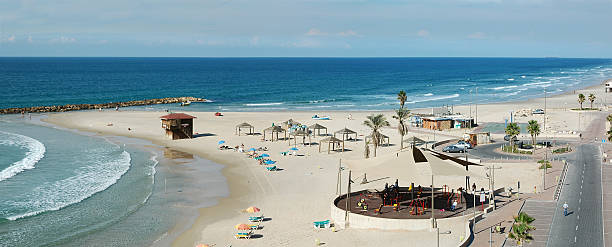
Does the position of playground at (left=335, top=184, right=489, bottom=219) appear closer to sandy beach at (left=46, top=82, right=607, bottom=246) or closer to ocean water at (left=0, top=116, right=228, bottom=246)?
sandy beach at (left=46, top=82, right=607, bottom=246)

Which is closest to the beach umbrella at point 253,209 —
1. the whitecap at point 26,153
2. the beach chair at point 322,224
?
the beach chair at point 322,224

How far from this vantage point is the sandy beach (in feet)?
98.4

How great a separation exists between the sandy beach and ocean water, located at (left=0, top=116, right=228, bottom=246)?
6.75 feet

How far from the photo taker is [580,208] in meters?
33.4

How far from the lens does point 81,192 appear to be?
40094mm

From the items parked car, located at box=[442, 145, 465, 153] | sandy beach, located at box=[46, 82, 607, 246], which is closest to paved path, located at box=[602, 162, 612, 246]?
sandy beach, located at box=[46, 82, 607, 246]

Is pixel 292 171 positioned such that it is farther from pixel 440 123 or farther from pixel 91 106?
pixel 91 106

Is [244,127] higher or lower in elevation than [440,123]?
lower

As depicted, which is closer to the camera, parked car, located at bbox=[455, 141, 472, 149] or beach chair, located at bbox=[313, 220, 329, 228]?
beach chair, located at bbox=[313, 220, 329, 228]

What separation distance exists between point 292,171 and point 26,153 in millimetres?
26142

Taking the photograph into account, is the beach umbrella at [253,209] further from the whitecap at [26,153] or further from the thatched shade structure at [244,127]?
the thatched shade structure at [244,127]

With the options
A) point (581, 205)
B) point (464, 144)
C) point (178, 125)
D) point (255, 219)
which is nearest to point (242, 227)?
point (255, 219)

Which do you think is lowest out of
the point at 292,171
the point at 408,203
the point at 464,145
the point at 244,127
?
the point at 408,203

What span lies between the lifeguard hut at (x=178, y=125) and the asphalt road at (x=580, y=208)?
38.1m
